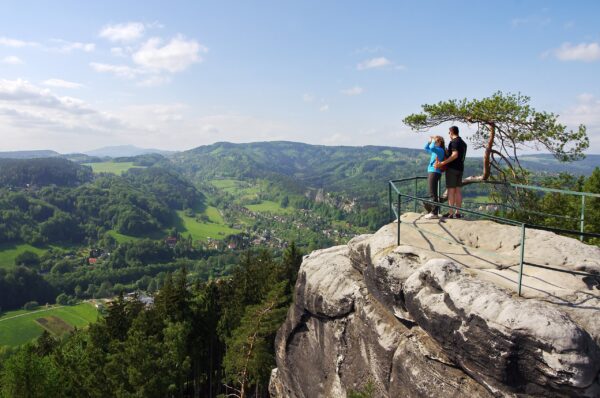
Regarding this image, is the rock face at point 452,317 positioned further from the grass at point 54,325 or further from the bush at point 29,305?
the bush at point 29,305

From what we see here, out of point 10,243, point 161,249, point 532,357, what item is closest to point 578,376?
point 532,357


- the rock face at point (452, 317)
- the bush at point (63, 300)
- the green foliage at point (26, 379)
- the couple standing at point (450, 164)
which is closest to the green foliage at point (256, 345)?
the rock face at point (452, 317)

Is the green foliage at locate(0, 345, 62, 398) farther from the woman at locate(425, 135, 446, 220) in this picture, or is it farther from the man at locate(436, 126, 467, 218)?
the man at locate(436, 126, 467, 218)

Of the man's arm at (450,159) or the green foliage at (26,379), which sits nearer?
the man's arm at (450,159)

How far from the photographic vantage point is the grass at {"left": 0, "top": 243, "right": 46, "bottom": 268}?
479ft

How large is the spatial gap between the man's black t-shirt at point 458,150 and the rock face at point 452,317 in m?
2.16

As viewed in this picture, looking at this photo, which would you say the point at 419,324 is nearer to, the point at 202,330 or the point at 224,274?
the point at 202,330

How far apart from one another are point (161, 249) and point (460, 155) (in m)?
182

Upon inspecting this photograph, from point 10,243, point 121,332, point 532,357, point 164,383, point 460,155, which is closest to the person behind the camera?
point 532,357

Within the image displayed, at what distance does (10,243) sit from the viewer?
552 ft

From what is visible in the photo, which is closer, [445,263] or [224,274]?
[445,263]

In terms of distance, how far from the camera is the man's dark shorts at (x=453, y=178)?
13688 mm

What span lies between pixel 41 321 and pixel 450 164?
122997 mm

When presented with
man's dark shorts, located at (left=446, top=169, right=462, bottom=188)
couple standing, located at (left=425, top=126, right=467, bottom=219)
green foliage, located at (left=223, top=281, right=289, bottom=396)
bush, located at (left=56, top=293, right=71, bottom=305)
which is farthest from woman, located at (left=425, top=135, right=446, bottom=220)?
bush, located at (left=56, top=293, right=71, bottom=305)
